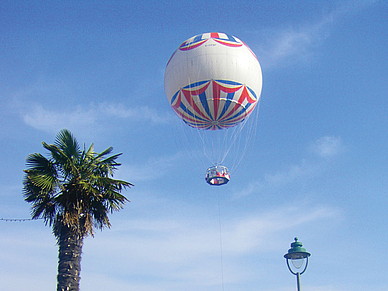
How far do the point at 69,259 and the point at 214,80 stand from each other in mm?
14447

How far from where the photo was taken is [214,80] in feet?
88.8

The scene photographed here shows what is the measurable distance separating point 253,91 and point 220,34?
168 inches

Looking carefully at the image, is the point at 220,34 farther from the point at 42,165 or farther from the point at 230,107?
the point at 42,165

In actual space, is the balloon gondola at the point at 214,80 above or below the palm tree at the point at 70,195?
above

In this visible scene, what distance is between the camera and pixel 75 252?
1722cm

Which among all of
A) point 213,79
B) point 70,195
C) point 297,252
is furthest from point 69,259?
point 213,79

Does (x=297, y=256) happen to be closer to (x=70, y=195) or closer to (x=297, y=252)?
(x=297, y=252)

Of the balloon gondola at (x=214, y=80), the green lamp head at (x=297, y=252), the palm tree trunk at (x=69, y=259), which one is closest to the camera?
the palm tree trunk at (x=69, y=259)

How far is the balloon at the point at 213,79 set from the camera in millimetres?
27094

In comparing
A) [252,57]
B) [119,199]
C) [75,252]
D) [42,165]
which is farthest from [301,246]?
[252,57]

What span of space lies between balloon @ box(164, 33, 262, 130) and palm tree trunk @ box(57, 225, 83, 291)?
516 inches

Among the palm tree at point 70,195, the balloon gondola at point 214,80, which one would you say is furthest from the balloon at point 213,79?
the palm tree at point 70,195

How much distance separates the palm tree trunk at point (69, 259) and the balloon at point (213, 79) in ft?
43.0

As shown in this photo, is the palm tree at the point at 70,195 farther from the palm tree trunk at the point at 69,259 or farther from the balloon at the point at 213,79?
the balloon at the point at 213,79
